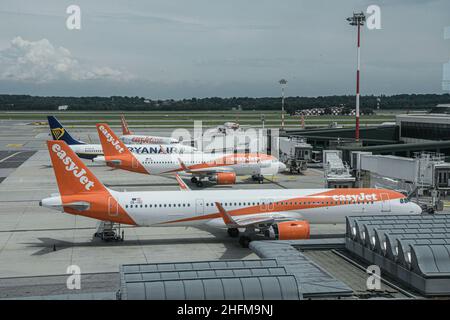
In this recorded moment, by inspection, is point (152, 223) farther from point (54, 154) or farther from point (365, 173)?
point (365, 173)

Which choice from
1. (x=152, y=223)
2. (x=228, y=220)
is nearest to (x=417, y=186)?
(x=228, y=220)

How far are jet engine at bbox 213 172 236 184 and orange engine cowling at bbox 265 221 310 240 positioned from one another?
32.2 metres

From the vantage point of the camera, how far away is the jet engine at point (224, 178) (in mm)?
71625

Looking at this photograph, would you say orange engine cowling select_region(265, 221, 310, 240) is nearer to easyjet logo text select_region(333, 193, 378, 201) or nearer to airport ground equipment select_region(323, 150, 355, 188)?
easyjet logo text select_region(333, 193, 378, 201)

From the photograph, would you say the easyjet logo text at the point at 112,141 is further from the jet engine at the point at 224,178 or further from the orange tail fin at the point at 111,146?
the jet engine at the point at 224,178

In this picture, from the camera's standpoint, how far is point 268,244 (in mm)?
28641

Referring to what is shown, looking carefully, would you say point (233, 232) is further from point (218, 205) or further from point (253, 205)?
point (218, 205)

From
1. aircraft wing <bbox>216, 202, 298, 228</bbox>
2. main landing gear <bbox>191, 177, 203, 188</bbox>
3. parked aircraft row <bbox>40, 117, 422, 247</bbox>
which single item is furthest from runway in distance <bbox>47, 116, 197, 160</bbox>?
aircraft wing <bbox>216, 202, 298, 228</bbox>

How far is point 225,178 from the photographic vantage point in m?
71.8

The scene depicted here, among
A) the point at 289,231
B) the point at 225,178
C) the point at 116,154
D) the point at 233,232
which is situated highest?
the point at 116,154

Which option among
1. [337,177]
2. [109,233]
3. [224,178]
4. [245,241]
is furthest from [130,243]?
[224,178]

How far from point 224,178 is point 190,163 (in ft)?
15.5

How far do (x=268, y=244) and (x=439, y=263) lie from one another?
8.82 m
